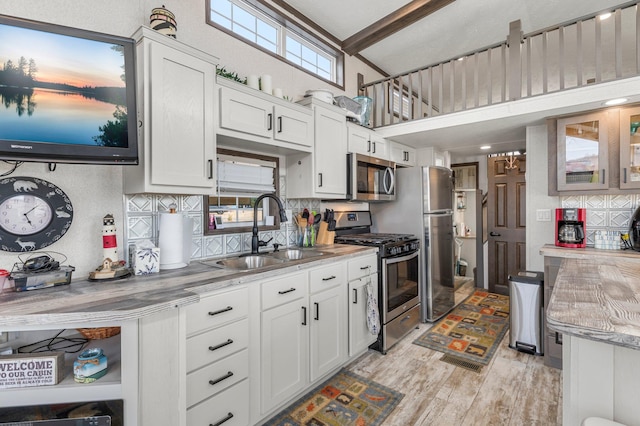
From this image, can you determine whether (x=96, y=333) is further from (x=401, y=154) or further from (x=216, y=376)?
(x=401, y=154)

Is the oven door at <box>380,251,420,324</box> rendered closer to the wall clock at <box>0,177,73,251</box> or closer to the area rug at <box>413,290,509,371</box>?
the area rug at <box>413,290,509,371</box>

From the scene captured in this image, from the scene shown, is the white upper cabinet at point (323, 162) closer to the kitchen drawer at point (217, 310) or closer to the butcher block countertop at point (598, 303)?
the kitchen drawer at point (217, 310)

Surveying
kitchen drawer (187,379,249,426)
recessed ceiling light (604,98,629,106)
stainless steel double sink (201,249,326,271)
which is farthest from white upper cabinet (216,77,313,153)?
recessed ceiling light (604,98,629,106)

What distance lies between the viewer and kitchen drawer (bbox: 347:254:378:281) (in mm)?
2465

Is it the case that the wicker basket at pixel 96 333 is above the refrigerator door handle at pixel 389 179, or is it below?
below

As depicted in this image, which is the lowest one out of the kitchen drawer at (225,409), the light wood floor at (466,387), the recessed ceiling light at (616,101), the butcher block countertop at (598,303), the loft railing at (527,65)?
the light wood floor at (466,387)

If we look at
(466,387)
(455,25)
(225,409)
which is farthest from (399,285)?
(455,25)

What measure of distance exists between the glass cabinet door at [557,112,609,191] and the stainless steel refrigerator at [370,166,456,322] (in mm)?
1149

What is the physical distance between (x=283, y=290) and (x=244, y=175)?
41.9 inches

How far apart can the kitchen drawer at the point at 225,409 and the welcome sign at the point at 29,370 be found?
0.58m

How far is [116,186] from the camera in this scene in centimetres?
179

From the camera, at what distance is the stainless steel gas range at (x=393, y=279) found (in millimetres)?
2729

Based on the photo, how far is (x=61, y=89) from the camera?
1.39 meters

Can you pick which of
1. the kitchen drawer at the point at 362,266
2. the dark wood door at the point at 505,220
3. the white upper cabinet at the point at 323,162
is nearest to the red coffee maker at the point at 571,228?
the dark wood door at the point at 505,220
